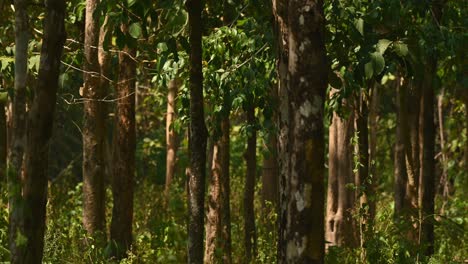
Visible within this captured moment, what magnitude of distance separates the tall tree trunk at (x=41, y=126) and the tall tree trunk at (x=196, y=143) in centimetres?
205

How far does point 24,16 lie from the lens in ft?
24.2

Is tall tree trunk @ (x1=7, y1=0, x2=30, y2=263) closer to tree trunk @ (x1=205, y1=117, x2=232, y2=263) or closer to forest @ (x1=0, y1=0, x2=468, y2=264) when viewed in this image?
forest @ (x1=0, y1=0, x2=468, y2=264)

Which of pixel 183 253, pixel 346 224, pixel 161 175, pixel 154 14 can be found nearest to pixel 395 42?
pixel 154 14

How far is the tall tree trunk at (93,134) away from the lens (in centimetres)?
1266

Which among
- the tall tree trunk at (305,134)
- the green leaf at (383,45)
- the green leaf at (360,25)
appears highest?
the green leaf at (360,25)

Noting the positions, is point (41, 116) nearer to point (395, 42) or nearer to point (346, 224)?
→ point (395, 42)

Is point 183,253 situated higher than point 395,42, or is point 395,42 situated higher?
point 395,42

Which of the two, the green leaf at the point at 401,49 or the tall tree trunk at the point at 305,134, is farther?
the green leaf at the point at 401,49

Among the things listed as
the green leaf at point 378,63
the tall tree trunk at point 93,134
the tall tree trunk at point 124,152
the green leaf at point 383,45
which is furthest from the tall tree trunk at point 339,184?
the green leaf at point 378,63

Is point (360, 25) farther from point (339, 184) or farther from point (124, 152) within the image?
point (339, 184)

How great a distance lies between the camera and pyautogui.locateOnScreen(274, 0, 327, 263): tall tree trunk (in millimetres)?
6895

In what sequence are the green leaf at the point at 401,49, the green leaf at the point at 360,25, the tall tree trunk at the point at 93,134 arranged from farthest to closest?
the tall tree trunk at the point at 93,134, the green leaf at the point at 360,25, the green leaf at the point at 401,49

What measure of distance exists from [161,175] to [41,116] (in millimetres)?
26977

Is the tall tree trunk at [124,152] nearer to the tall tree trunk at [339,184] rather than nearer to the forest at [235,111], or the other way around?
the forest at [235,111]
